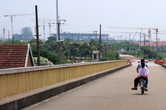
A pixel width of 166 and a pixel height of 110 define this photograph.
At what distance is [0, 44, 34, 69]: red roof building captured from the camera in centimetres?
4603

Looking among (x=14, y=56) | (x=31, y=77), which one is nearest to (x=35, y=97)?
(x=31, y=77)

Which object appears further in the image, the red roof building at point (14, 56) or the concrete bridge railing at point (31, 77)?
the red roof building at point (14, 56)

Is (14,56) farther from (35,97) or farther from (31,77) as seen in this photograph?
(35,97)

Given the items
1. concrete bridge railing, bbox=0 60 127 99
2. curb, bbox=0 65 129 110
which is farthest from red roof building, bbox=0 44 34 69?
Answer: curb, bbox=0 65 129 110

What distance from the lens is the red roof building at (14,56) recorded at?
4603 cm

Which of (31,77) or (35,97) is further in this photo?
(31,77)

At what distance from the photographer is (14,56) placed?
156 feet

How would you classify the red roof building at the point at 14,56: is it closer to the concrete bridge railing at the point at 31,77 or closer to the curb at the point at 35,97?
the concrete bridge railing at the point at 31,77

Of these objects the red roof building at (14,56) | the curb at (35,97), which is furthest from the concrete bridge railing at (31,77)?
the red roof building at (14,56)

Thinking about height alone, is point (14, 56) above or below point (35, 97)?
below

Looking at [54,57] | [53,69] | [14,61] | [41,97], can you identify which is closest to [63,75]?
[53,69]

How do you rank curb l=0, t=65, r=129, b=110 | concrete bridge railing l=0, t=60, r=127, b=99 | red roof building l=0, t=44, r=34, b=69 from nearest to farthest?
1. curb l=0, t=65, r=129, b=110
2. concrete bridge railing l=0, t=60, r=127, b=99
3. red roof building l=0, t=44, r=34, b=69

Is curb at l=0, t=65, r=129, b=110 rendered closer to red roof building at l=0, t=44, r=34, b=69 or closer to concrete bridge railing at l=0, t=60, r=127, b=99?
concrete bridge railing at l=0, t=60, r=127, b=99

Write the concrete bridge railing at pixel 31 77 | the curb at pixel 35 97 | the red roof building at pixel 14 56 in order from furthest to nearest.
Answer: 1. the red roof building at pixel 14 56
2. the concrete bridge railing at pixel 31 77
3. the curb at pixel 35 97
